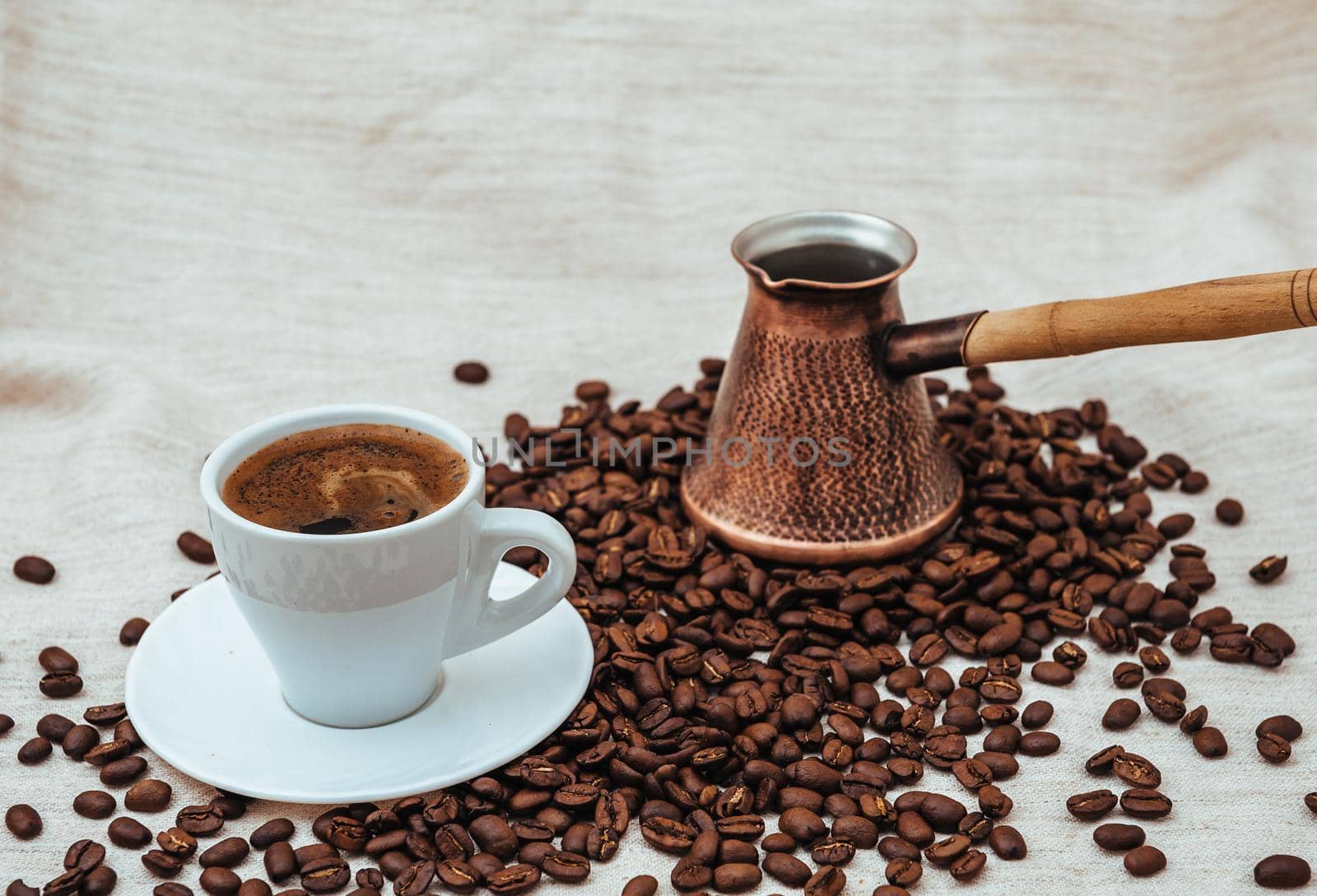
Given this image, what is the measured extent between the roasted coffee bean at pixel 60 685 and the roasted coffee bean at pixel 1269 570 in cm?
130

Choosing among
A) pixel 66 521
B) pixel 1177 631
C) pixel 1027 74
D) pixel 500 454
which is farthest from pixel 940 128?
pixel 66 521

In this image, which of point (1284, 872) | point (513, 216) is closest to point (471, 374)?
point (513, 216)

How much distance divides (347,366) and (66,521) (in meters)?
0.55

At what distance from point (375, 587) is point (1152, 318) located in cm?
78

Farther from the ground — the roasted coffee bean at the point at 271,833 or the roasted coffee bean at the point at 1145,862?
the roasted coffee bean at the point at 1145,862

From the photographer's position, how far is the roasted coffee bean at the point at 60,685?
141 cm

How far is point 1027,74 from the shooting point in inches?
95.2

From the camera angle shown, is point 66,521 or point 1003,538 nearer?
point 1003,538

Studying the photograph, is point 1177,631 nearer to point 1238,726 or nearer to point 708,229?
point 1238,726

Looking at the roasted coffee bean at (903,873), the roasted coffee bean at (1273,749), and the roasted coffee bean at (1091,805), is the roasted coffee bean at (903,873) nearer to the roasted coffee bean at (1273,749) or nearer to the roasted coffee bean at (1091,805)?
the roasted coffee bean at (1091,805)

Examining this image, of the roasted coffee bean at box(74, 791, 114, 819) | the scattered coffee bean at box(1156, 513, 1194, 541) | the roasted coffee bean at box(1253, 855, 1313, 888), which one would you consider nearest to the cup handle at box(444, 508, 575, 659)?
the roasted coffee bean at box(74, 791, 114, 819)

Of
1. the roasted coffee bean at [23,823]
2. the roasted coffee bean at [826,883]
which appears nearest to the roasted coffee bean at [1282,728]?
the roasted coffee bean at [826,883]

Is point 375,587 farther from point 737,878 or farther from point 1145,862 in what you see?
point 1145,862

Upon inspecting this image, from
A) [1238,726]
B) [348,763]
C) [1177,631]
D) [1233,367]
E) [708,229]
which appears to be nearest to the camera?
[348,763]
